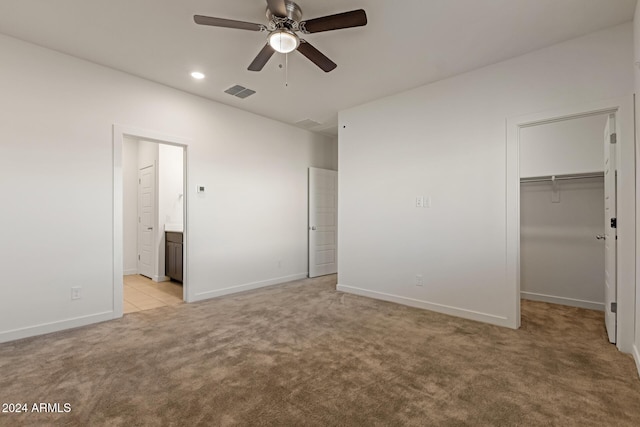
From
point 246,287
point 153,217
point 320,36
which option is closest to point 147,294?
point 246,287

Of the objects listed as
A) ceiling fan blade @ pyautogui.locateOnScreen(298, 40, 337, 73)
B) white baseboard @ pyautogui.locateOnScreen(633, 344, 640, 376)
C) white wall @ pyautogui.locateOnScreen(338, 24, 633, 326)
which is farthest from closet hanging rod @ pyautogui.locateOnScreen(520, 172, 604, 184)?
ceiling fan blade @ pyautogui.locateOnScreen(298, 40, 337, 73)

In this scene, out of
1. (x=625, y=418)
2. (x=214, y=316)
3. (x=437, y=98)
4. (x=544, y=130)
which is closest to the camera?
(x=625, y=418)

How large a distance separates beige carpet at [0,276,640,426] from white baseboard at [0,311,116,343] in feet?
0.39

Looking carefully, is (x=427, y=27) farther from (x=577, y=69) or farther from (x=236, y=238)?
(x=236, y=238)

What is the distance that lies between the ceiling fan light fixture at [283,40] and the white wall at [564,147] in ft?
10.7

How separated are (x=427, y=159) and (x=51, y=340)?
4439 mm

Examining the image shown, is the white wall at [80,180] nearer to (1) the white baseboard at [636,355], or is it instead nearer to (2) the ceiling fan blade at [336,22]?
(2) the ceiling fan blade at [336,22]

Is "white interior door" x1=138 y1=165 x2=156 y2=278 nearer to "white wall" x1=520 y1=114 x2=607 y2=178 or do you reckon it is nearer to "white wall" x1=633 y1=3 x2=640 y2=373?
"white wall" x1=520 y1=114 x2=607 y2=178

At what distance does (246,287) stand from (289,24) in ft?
12.2

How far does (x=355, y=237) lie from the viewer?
4.64m

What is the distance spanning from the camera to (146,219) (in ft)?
19.5

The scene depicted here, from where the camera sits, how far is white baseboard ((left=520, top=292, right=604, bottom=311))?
3775mm

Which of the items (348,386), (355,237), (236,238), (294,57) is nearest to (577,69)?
(294,57)

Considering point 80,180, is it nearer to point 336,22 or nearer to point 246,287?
point 246,287
